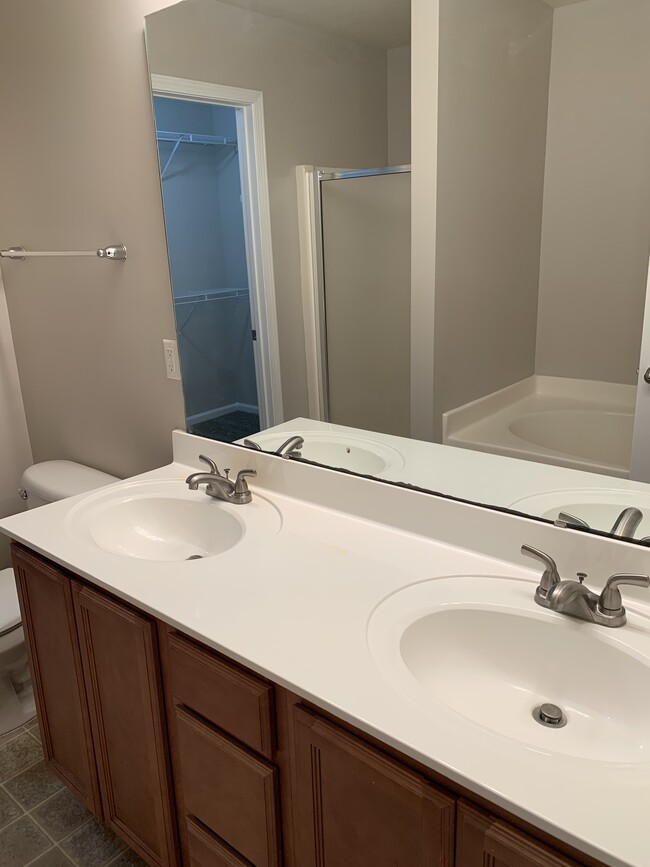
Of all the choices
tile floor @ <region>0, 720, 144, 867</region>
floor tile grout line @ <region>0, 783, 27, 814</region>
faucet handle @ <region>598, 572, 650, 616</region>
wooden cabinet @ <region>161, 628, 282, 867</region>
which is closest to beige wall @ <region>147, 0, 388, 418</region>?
wooden cabinet @ <region>161, 628, 282, 867</region>

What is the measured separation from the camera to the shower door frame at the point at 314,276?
160 cm

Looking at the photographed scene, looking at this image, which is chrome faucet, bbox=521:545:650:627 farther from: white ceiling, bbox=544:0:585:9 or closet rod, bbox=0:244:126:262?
closet rod, bbox=0:244:126:262

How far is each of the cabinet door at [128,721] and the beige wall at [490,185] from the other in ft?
2.82

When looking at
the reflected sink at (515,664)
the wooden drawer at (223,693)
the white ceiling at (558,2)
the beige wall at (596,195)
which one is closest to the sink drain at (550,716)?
the reflected sink at (515,664)

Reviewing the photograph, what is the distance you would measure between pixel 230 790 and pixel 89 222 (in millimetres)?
1697

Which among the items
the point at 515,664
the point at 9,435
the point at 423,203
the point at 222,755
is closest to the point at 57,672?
the point at 222,755

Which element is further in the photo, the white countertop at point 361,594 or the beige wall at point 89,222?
the beige wall at point 89,222

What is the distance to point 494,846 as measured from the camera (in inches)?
33.8

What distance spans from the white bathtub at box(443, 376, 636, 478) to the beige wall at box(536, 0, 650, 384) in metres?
0.03

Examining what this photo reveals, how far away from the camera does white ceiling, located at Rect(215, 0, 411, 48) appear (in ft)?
4.47

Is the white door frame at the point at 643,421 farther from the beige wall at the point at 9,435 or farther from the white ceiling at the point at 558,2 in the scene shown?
the beige wall at the point at 9,435

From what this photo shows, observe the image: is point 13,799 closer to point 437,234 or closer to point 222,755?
point 222,755

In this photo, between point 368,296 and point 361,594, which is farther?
point 368,296

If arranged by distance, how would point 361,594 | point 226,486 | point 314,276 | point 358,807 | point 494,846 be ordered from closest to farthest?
1. point 494,846
2. point 358,807
3. point 361,594
4. point 314,276
5. point 226,486
